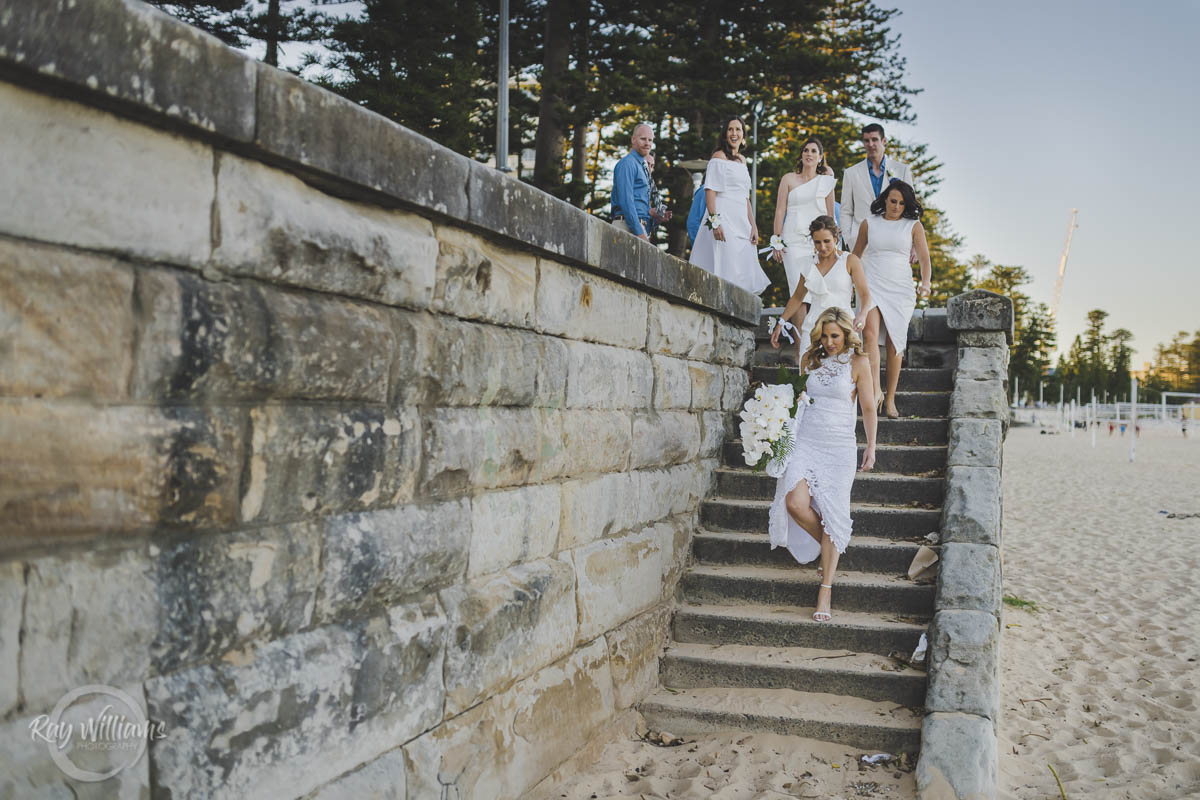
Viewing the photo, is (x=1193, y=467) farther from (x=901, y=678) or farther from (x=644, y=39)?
(x=901, y=678)

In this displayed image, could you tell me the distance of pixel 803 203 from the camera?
25.1ft

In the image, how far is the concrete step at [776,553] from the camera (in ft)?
18.7

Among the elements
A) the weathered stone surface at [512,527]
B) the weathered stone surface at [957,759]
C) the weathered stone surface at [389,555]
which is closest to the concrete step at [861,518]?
the weathered stone surface at [957,759]

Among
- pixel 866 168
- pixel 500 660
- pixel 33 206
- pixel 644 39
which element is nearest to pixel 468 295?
pixel 500 660

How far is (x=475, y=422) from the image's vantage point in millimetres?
3469

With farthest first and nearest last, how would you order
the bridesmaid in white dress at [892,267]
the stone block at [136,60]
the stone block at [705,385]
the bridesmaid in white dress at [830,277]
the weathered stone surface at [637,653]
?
the bridesmaid in white dress at [892,267] < the bridesmaid in white dress at [830,277] < the stone block at [705,385] < the weathered stone surface at [637,653] < the stone block at [136,60]

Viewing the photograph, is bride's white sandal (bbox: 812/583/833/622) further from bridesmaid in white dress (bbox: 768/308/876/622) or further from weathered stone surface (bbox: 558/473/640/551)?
weathered stone surface (bbox: 558/473/640/551)

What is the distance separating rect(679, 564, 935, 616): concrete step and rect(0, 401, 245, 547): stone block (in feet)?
12.6

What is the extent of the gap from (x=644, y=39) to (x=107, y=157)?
59.6 ft

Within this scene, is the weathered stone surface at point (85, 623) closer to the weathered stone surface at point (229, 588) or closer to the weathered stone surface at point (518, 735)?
the weathered stone surface at point (229, 588)

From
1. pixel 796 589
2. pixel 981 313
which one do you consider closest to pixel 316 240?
pixel 796 589

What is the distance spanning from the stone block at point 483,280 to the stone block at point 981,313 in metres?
4.43

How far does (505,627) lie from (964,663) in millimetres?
2380

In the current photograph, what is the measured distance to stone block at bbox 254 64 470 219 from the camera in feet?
8.07
